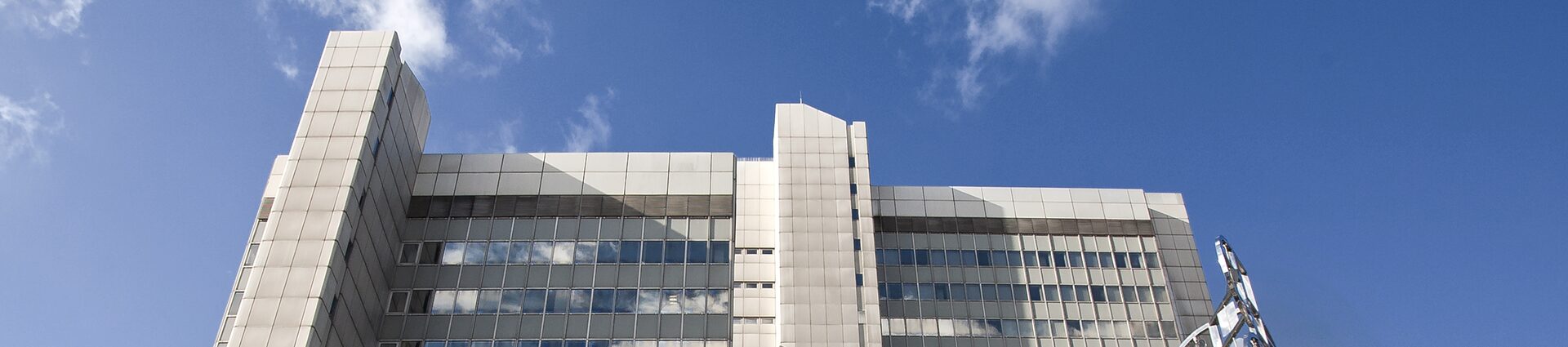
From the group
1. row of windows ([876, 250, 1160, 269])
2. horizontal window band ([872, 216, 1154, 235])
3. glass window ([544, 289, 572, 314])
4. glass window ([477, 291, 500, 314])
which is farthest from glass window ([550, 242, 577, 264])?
horizontal window band ([872, 216, 1154, 235])

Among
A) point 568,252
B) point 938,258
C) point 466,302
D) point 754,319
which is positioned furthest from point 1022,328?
point 466,302

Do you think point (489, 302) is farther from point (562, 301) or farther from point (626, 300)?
point (626, 300)

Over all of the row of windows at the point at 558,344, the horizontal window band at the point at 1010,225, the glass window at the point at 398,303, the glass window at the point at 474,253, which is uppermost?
the horizontal window band at the point at 1010,225

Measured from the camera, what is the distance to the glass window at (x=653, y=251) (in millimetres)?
74500

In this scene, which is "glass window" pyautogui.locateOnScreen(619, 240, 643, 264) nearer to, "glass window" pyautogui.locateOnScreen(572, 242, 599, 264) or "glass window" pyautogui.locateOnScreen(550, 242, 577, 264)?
"glass window" pyautogui.locateOnScreen(572, 242, 599, 264)

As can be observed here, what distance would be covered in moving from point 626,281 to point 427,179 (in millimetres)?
15446

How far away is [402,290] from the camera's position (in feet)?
237

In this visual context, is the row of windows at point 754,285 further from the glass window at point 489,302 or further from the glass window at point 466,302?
the glass window at point 466,302

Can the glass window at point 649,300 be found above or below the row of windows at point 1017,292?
below

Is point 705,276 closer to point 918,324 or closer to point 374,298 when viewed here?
point 918,324

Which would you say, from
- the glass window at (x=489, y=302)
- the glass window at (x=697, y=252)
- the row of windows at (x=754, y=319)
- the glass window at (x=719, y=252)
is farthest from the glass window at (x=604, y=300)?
the row of windows at (x=754, y=319)

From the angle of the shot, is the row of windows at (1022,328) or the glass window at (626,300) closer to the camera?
the glass window at (626,300)

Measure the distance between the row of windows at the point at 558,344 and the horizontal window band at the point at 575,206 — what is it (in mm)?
9682

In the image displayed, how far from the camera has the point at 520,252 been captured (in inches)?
2948
